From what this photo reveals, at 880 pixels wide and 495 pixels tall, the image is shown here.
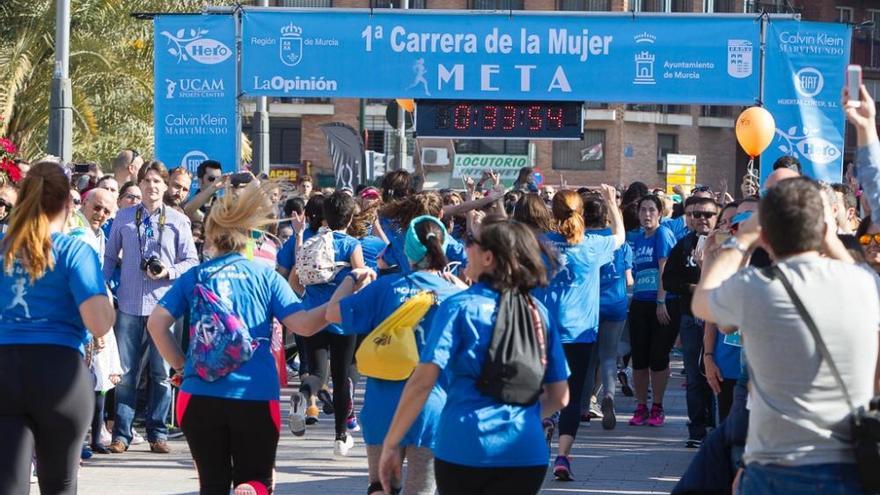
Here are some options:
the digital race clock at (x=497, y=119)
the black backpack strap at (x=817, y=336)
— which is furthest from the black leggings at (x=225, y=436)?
the digital race clock at (x=497, y=119)

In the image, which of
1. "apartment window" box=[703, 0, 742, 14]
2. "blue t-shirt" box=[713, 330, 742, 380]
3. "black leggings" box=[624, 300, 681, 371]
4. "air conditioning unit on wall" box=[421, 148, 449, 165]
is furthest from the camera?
"apartment window" box=[703, 0, 742, 14]

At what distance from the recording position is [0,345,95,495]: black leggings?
6.09 metres

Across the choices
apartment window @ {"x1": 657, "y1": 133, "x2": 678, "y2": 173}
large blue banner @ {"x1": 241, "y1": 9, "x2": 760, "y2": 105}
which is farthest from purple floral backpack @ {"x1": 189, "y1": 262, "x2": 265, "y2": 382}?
apartment window @ {"x1": 657, "y1": 133, "x2": 678, "y2": 173}

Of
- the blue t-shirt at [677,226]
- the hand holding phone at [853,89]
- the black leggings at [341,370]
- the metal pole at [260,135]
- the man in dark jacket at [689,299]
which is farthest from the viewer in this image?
the metal pole at [260,135]

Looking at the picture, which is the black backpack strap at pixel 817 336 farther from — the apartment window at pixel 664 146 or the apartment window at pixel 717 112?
the apartment window at pixel 717 112

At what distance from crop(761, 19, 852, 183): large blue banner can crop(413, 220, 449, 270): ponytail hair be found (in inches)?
432

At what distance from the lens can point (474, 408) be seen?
549 cm

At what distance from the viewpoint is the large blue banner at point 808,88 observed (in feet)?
56.9

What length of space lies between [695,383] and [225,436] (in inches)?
222

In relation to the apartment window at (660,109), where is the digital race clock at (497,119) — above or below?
below

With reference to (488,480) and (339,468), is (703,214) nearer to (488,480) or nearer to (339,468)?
(339,468)

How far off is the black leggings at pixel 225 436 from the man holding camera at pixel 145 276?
4.10 metres

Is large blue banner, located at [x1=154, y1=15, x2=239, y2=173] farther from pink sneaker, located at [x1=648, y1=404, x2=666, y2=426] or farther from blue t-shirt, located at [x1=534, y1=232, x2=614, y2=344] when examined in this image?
blue t-shirt, located at [x1=534, y1=232, x2=614, y2=344]

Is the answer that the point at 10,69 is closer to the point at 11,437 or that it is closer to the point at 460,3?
the point at 11,437
